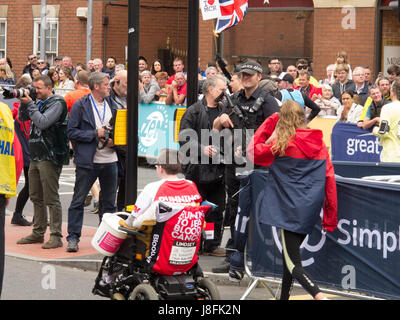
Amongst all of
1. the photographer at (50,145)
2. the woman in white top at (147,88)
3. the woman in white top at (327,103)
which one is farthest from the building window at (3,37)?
the photographer at (50,145)

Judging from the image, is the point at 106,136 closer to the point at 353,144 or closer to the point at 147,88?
the point at 353,144

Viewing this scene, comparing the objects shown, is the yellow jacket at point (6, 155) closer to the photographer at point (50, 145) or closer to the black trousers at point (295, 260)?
the black trousers at point (295, 260)

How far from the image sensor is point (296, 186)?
722 cm

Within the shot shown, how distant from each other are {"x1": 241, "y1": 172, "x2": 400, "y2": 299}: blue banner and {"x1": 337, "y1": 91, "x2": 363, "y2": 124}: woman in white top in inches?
342

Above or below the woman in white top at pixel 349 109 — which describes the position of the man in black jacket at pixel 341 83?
above

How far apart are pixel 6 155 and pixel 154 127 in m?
11.6

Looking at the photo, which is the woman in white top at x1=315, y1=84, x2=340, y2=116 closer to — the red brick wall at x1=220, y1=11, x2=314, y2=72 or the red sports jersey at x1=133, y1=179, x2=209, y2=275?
the red brick wall at x1=220, y1=11, x2=314, y2=72

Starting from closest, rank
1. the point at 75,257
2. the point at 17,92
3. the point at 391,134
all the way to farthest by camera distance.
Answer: the point at 17,92 → the point at 75,257 → the point at 391,134

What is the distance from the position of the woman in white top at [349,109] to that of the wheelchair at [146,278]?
9435 mm

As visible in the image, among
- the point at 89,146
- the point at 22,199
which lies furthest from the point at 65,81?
the point at 89,146

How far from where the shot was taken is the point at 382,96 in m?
15.1

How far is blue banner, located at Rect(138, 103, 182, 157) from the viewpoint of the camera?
59.5 feet

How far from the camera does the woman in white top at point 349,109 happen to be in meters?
16.2
